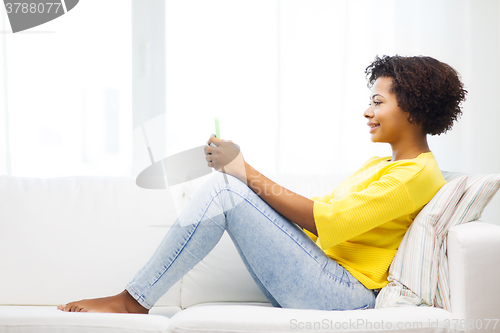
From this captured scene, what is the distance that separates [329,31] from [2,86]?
1.62 m

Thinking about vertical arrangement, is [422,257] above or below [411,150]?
below

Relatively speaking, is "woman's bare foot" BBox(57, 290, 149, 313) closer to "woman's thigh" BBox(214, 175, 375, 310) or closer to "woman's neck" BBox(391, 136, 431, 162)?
"woman's thigh" BBox(214, 175, 375, 310)

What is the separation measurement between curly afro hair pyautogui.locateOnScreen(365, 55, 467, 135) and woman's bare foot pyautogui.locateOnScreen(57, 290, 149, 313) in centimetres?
99

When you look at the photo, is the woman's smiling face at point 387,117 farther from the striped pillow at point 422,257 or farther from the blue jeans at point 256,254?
the blue jeans at point 256,254

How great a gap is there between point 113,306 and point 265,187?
54cm

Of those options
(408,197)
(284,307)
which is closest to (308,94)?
(408,197)

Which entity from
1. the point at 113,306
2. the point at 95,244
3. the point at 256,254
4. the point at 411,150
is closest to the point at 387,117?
the point at 411,150

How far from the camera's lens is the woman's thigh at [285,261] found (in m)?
1.07

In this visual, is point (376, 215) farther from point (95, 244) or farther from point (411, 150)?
point (95, 244)

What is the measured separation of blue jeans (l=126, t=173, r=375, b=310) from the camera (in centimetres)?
107

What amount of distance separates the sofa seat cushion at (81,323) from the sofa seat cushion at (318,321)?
0.06 meters

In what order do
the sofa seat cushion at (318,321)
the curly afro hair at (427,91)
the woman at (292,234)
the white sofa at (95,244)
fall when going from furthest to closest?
the white sofa at (95,244)
the curly afro hair at (427,91)
the woman at (292,234)
the sofa seat cushion at (318,321)

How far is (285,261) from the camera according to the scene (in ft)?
3.51

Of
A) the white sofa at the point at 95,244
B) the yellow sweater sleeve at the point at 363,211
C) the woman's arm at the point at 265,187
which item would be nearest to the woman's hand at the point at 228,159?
the woman's arm at the point at 265,187
